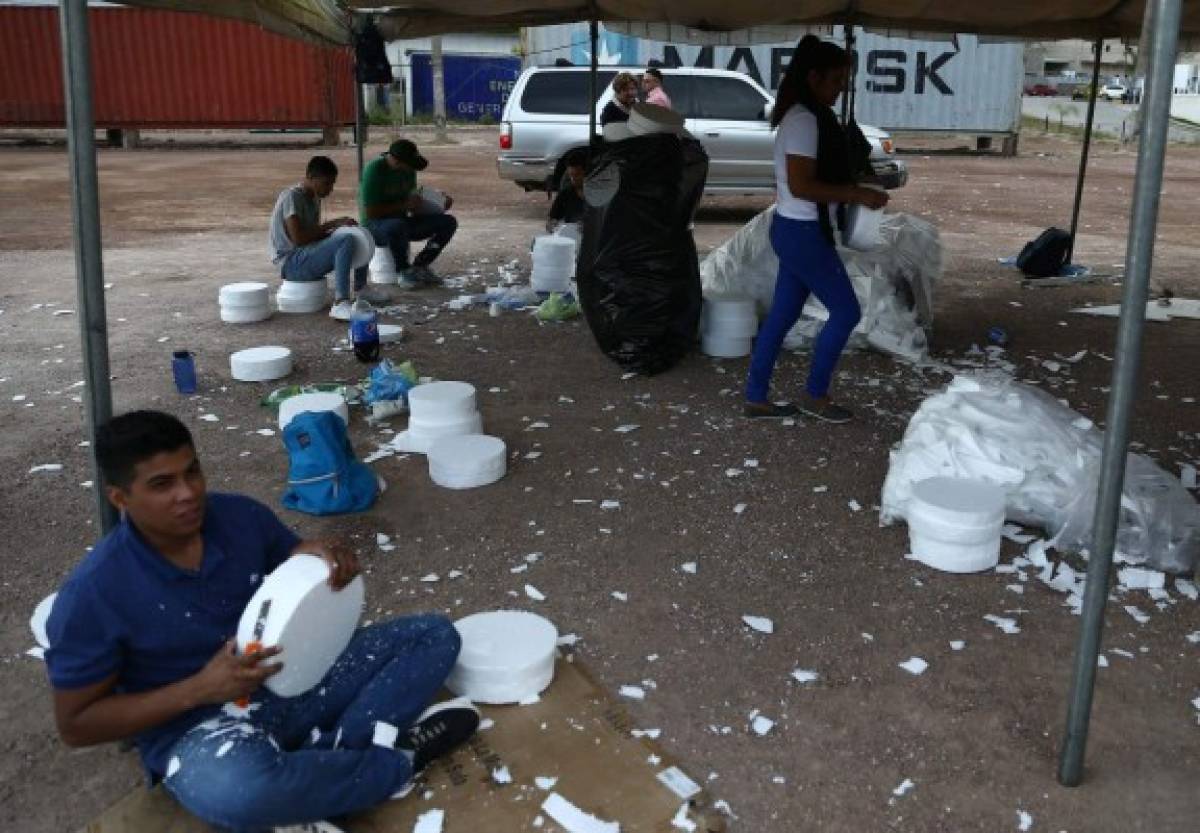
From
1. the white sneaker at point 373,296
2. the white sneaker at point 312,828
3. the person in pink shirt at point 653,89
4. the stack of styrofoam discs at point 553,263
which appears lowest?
the white sneaker at point 312,828

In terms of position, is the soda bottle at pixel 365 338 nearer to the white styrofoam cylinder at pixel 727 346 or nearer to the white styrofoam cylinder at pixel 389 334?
the white styrofoam cylinder at pixel 389 334

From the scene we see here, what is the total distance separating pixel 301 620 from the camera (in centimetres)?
237

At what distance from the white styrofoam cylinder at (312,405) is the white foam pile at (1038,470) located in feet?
8.97

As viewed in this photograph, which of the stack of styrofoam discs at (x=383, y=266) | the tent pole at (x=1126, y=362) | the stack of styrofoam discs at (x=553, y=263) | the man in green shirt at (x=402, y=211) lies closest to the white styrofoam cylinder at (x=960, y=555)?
the tent pole at (x=1126, y=362)

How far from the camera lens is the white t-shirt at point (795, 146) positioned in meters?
4.84

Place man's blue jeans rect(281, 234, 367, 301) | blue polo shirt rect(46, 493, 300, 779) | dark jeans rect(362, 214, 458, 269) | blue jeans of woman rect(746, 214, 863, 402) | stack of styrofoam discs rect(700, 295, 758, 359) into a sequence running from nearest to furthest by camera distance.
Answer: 1. blue polo shirt rect(46, 493, 300, 779)
2. blue jeans of woman rect(746, 214, 863, 402)
3. stack of styrofoam discs rect(700, 295, 758, 359)
4. man's blue jeans rect(281, 234, 367, 301)
5. dark jeans rect(362, 214, 458, 269)

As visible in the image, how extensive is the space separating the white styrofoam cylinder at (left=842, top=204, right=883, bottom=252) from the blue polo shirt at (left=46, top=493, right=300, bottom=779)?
A: 3.92 metres

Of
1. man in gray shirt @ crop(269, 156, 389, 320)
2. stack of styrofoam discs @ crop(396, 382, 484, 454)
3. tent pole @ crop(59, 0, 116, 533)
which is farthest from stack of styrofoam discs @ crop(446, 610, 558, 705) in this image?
man in gray shirt @ crop(269, 156, 389, 320)

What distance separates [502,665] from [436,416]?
90.5 inches

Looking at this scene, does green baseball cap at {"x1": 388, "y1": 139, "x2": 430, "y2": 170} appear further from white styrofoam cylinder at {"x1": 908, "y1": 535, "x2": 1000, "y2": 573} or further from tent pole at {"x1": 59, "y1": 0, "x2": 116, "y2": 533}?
white styrofoam cylinder at {"x1": 908, "y1": 535, "x2": 1000, "y2": 573}

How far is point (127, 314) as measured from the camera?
313 inches

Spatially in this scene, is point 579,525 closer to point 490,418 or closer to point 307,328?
point 490,418

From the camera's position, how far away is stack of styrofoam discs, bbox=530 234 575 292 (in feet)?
27.0

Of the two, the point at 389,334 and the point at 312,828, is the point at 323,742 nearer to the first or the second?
the point at 312,828
